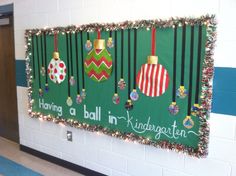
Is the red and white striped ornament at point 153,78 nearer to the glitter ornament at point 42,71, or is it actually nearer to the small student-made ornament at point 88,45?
the small student-made ornament at point 88,45

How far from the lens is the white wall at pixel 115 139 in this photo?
1807 millimetres

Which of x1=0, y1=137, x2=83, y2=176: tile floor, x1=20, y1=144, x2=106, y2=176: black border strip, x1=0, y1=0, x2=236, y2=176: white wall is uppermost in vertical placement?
x1=0, y1=0, x2=236, y2=176: white wall

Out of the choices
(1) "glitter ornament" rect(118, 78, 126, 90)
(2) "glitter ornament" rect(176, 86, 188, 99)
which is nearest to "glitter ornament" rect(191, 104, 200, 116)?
(2) "glitter ornament" rect(176, 86, 188, 99)

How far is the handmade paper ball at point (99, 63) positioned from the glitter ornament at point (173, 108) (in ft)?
2.16

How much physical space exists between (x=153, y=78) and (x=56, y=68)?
47.2 inches

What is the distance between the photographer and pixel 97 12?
94.5 inches

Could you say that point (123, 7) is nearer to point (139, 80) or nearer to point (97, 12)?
point (97, 12)

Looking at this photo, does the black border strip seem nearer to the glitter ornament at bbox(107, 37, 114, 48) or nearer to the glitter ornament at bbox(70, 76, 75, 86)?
the glitter ornament at bbox(70, 76, 75, 86)

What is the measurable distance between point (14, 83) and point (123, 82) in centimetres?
201

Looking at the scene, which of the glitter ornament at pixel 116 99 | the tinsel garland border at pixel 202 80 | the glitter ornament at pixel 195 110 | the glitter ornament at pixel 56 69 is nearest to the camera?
the tinsel garland border at pixel 202 80

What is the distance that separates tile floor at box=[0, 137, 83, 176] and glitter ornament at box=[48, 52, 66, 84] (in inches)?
40.4

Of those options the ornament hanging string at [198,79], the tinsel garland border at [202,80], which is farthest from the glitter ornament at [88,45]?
the ornament hanging string at [198,79]

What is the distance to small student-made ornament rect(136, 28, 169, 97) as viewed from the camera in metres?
2.03

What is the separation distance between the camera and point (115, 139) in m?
2.45
